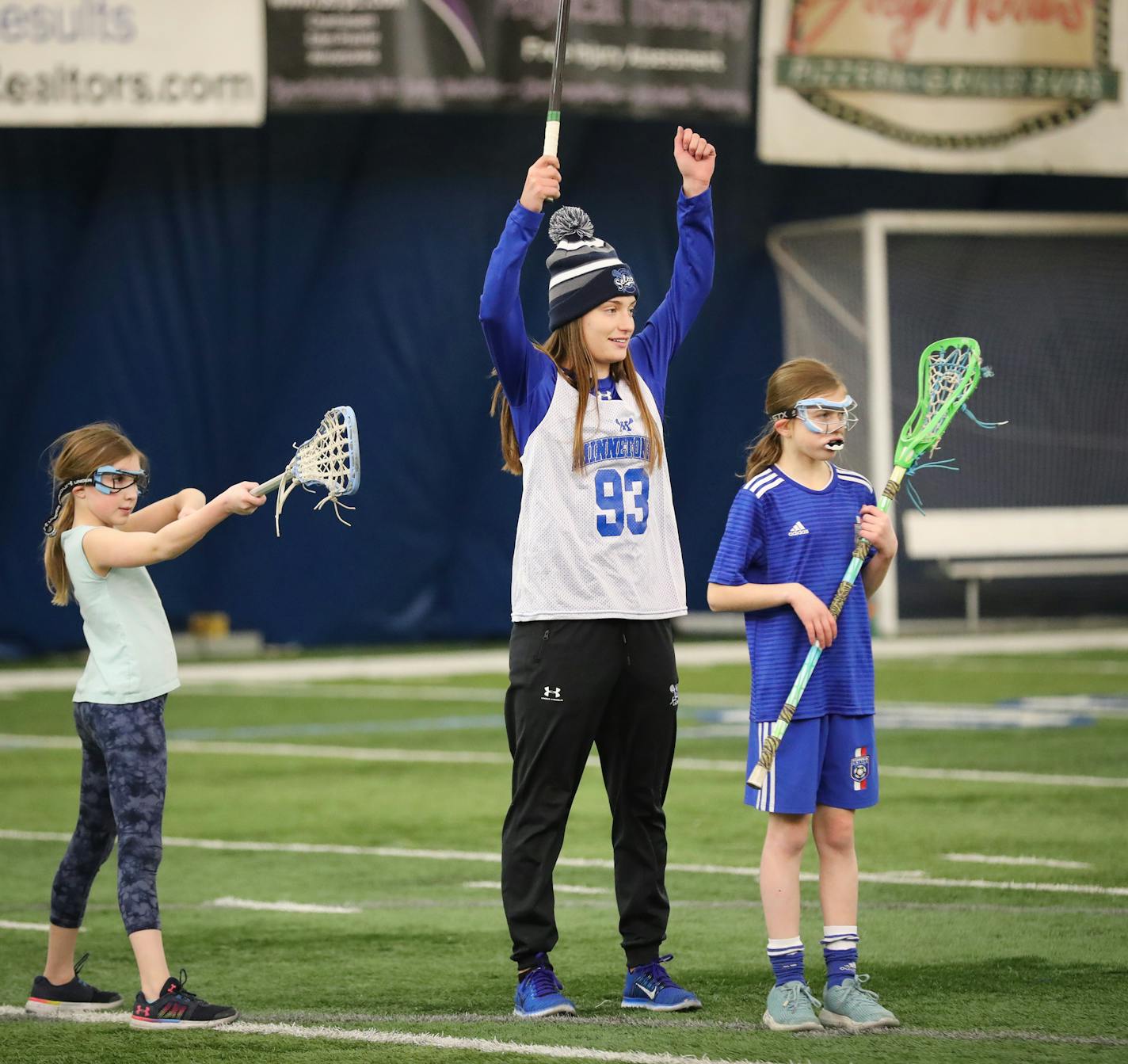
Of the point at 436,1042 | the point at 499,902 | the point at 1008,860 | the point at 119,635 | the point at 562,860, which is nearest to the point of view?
the point at 436,1042

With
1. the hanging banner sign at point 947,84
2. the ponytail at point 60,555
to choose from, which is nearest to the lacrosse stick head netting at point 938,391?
the ponytail at point 60,555

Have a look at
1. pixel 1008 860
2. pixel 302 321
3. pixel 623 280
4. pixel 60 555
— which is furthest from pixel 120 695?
pixel 302 321

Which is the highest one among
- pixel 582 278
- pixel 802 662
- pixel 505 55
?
pixel 505 55

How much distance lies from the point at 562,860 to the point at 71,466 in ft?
11.0

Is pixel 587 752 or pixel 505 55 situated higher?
pixel 505 55

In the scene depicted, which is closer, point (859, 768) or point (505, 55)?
point (859, 768)

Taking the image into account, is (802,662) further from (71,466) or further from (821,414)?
(71,466)

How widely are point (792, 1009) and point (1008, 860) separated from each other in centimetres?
310

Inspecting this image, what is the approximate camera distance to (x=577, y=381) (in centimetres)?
527

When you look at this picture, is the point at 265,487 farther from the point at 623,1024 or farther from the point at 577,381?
the point at 623,1024

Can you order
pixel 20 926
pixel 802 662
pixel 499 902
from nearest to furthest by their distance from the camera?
pixel 802 662 → pixel 20 926 → pixel 499 902

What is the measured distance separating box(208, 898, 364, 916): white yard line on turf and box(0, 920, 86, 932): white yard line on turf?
1.88ft

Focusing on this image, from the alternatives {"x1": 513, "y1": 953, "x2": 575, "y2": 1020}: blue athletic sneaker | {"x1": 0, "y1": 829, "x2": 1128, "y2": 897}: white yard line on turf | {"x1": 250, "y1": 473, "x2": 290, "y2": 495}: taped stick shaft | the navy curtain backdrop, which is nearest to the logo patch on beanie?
{"x1": 250, "y1": 473, "x2": 290, "y2": 495}: taped stick shaft

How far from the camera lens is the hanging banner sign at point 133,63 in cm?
1692
